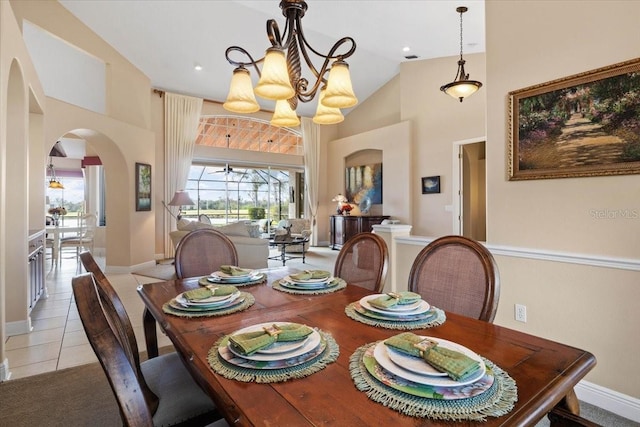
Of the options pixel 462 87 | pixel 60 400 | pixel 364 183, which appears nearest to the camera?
pixel 60 400

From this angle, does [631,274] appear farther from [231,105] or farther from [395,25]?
[395,25]

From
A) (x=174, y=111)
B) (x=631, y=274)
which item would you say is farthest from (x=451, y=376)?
(x=174, y=111)

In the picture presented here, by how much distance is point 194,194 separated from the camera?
26.8ft

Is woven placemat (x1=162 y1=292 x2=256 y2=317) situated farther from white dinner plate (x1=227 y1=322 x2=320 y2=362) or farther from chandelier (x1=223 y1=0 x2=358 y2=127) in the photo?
chandelier (x1=223 y1=0 x2=358 y2=127)

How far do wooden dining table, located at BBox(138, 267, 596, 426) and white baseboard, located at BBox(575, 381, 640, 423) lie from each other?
1.38 m

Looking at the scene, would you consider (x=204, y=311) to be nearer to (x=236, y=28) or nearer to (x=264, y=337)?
(x=264, y=337)

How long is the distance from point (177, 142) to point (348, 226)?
4.42m

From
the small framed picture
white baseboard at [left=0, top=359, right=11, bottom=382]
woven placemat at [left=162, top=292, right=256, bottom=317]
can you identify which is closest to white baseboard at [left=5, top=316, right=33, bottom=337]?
white baseboard at [left=0, top=359, right=11, bottom=382]

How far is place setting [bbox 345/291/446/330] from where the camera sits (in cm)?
121

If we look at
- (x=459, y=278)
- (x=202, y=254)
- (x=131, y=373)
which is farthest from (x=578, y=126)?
(x=131, y=373)

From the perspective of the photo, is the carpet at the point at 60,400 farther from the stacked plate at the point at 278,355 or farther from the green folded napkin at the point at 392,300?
the green folded napkin at the point at 392,300

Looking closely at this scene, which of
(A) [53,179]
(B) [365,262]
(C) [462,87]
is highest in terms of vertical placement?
(C) [462,87]

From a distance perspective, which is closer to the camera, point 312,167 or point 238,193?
point 238,193

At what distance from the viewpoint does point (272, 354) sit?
90cm
